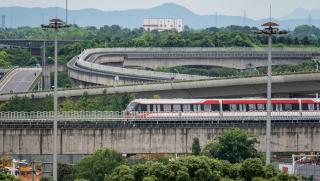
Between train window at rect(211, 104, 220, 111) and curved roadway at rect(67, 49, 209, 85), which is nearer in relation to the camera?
train window at rect(211, 104, 220, 111)

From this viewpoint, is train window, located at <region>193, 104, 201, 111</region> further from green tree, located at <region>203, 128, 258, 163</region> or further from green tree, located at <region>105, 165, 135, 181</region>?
green tree, located at <region>105, 165, 135, 181</region>

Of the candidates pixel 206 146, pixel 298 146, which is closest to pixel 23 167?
pixel 206 146

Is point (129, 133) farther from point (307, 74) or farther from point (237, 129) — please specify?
point (307, 74)

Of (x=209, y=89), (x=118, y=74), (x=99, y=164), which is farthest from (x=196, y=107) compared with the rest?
(x=118, y=74)

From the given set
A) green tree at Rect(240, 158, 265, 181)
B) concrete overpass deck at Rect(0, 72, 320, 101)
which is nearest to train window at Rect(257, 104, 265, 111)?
concrete overpass deck at Rect(0, 72, 320, 101)

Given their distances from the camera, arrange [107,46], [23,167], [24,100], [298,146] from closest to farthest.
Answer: [23,167], [298,146], [24,100], [107,46]

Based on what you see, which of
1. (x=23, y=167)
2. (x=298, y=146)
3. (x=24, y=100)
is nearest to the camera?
(x=23, y=167)
